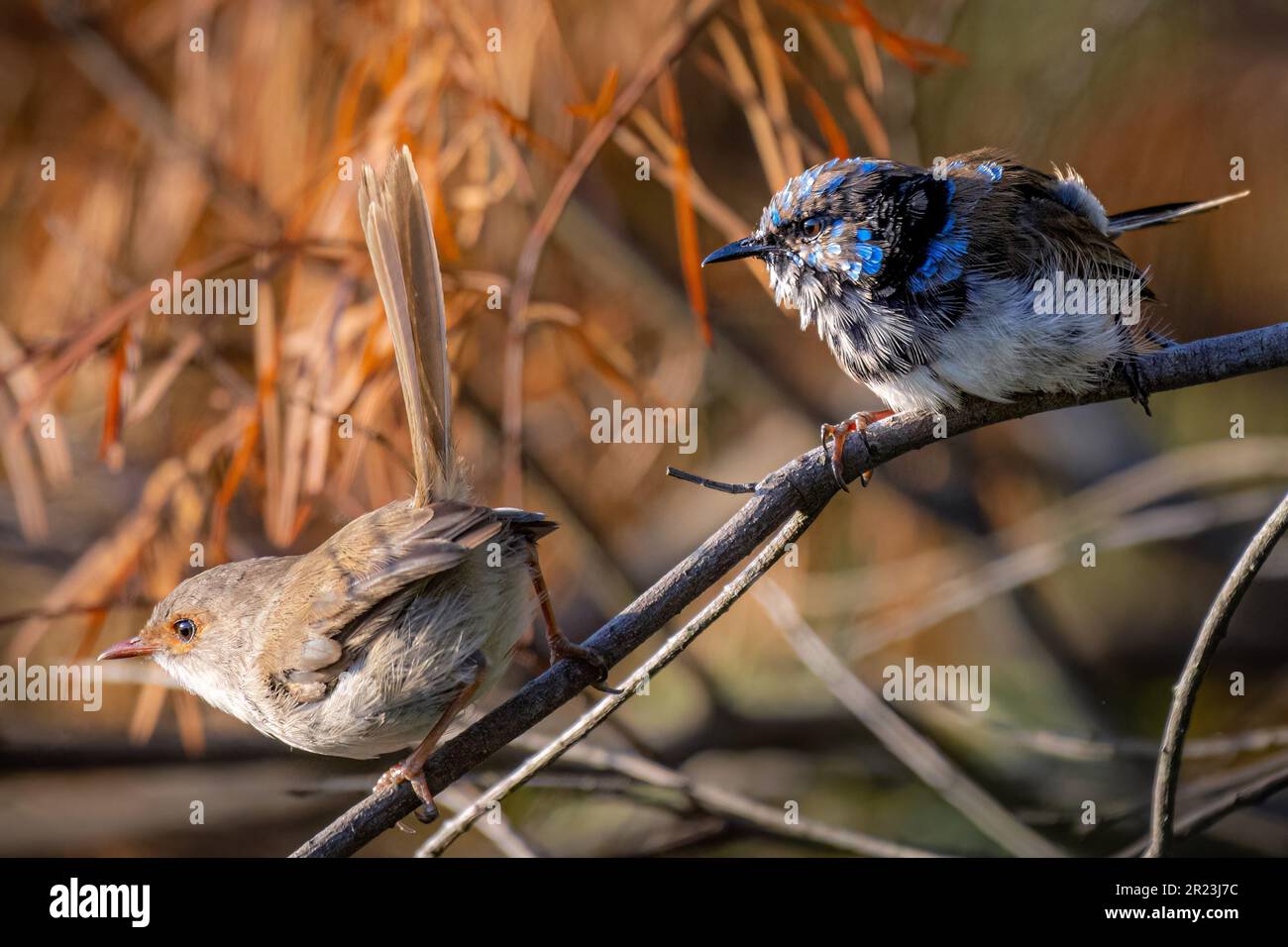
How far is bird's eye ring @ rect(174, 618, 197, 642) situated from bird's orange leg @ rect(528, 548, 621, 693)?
565 mm

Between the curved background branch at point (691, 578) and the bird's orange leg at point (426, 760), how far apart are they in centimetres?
2

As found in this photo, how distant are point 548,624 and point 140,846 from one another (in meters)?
1.49

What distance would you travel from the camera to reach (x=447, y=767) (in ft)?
5.44

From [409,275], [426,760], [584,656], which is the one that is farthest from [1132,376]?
[426,760]

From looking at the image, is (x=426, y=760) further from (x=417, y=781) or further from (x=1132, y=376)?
(x=1132, y=376)

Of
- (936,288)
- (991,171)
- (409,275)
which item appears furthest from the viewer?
(991,171)

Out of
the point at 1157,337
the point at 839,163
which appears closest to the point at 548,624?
the point at 839,163

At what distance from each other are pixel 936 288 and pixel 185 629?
1325 millimetres

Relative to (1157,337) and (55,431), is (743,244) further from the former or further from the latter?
(55,431)

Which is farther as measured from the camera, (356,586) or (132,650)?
(132,650)

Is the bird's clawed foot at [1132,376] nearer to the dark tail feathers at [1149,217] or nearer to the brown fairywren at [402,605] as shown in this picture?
the dark tail feathers at [1149,217]

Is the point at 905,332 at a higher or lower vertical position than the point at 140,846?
higher

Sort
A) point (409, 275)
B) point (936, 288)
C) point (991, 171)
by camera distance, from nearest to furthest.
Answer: point (409, 275)
point (936, 288)
point (991, 171)

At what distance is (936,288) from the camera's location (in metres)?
1.73
